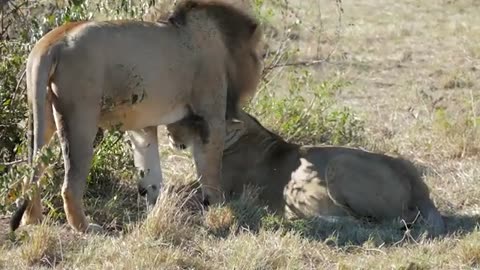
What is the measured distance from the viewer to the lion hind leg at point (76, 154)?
6527 millimetres

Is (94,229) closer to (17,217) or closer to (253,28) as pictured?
(17,217)

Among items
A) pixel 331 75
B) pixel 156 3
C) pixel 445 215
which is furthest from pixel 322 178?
pixel 331 75

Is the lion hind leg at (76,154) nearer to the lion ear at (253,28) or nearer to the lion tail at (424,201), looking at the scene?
the lion ear at (253,28)

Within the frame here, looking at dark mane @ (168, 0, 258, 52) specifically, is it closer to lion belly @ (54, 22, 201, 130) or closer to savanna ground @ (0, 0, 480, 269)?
lion belly @ (54, 22, 201, 130)

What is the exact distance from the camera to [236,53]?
797 centimetres

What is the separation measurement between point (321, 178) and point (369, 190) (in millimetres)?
407

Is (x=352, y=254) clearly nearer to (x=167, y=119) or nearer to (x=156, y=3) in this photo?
(x=167, y=119)

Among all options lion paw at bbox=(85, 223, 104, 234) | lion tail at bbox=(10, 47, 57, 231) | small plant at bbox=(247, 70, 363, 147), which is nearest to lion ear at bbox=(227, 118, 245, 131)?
small plant at bbox=(247, 70, 363, 147)

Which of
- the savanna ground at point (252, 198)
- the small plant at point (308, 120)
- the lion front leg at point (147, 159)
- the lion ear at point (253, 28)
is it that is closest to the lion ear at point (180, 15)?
the savanna ground at point (252, 198)

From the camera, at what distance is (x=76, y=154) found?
6.59 m

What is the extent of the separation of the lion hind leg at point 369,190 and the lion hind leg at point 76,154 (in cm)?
194

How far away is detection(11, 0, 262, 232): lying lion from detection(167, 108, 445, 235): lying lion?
23 cm

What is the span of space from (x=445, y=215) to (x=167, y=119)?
2226mm

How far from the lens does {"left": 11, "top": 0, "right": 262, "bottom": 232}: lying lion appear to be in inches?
257
